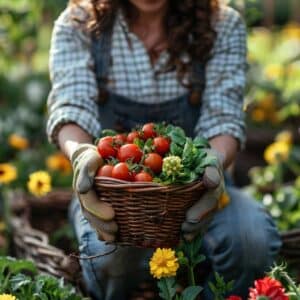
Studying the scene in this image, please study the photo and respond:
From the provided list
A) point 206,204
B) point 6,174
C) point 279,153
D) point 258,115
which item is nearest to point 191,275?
point 206,204

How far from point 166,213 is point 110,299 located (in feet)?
1.59

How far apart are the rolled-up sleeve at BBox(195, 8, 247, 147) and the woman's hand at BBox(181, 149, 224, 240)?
45 centimetres

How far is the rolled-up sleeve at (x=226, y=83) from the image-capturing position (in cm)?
243

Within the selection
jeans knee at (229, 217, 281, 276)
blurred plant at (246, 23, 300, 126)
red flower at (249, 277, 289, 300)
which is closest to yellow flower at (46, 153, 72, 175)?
blurred plant at (246, 23, 300, 126)

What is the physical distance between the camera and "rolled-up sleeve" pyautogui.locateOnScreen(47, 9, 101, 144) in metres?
2.38

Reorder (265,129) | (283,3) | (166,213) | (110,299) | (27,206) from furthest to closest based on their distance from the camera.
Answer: (283,3), (265,129), (27,206), (110,299), (166,213)

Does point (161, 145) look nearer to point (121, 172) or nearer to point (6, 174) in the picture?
point (121, 172)

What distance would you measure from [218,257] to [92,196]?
51 centimetres

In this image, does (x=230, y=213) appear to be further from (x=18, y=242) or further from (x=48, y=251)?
(x=18, y=242)

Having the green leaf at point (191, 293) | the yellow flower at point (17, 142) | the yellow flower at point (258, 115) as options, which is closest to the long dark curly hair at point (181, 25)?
the green leaf at point (191, 293)

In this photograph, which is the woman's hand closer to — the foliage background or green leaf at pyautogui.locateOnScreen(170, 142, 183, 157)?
green leaf at pyautogui.locateOnScreen(170, 142, 183, 157)

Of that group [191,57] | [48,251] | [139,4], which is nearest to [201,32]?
[191,57]

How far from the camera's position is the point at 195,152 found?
1.95m

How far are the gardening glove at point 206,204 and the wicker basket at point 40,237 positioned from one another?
448 millimetres
